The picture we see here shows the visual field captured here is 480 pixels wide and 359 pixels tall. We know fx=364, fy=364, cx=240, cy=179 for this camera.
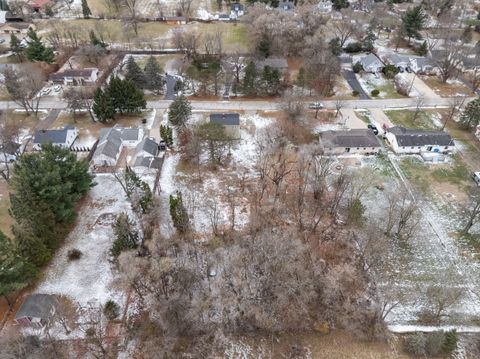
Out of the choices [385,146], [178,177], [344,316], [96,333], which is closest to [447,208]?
[385,146]

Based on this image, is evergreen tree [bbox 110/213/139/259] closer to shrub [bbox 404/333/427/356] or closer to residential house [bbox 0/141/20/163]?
residential house [bbox 0/141/20/163]

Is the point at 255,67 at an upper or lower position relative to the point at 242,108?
upper

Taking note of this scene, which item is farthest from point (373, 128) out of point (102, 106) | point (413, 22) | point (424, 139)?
point (102, 106)

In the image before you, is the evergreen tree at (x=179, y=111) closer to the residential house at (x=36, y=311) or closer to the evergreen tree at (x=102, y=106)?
the evergreen tree at (x=102, y=106)

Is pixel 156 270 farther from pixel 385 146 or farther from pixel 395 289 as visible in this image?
pixel 385 146

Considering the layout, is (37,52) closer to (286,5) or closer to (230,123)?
(230,123)

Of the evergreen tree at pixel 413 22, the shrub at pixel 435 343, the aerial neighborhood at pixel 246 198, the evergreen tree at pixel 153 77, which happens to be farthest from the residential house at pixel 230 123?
the evergreen tree at pixel 413 22

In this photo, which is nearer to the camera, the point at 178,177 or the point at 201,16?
the point at 178,177
